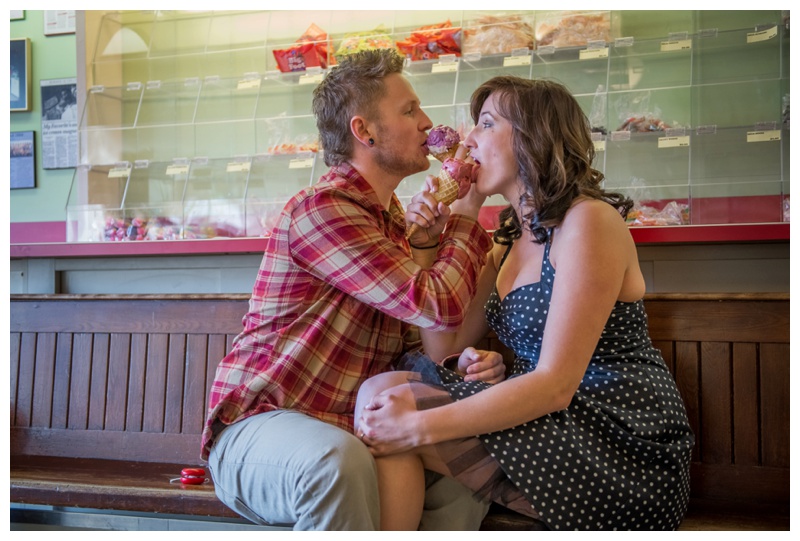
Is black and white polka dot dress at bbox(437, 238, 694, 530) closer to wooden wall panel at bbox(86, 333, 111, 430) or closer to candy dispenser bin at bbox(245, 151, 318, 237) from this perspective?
wooden wall panel at bbox(86, 333, 111, 430)

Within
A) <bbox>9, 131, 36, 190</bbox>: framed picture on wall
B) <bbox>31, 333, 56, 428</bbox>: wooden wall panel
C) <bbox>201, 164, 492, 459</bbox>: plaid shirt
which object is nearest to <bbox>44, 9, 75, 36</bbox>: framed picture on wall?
<bbox>9, 131, 36, 190</bbox>: framed picture on wall

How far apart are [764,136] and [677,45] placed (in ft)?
1.72

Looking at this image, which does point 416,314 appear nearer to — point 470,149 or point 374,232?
point 374,232

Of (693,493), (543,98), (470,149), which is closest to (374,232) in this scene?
(470,149)

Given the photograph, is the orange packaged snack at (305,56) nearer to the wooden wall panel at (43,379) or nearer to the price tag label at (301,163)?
the price tag label at (301,163)

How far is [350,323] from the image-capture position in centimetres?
205

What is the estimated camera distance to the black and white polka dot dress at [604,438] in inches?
68.9

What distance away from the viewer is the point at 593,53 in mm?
3377

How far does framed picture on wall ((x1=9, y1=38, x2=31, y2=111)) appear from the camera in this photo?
452 cm

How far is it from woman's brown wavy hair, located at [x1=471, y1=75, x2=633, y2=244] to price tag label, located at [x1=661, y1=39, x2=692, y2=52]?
152 cm

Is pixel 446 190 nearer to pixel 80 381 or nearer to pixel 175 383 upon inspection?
pixel 175 383

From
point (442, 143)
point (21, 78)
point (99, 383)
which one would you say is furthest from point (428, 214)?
point (21, 78)
